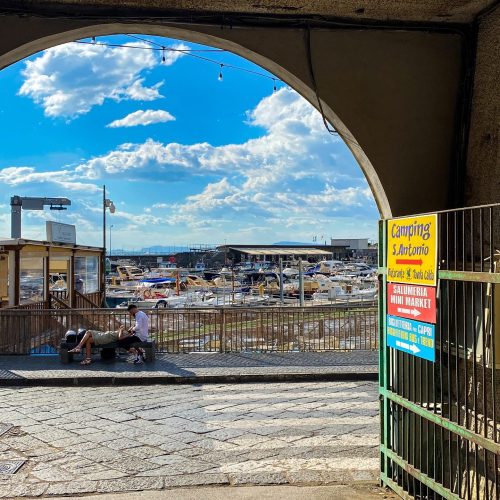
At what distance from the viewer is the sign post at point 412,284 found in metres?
4.49

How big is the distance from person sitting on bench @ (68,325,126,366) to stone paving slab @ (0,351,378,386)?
27 cm

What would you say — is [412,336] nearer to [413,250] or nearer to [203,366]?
[413,250]

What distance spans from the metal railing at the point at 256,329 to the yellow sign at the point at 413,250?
28.7 feet

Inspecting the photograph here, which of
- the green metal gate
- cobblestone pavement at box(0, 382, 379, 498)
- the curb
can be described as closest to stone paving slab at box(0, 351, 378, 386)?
the curb

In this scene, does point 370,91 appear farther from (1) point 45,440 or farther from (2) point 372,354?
(2) point 372,354

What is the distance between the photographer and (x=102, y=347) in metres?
12.8

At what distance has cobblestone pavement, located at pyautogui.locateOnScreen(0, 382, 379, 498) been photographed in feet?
19.0

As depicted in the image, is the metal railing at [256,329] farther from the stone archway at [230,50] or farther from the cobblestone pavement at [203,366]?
the stone archway at [230,50]

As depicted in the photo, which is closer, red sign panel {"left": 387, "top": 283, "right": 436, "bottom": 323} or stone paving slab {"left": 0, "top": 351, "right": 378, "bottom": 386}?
red sign panel {"left": 387, "top": 283, "right": 436, "bottom": 323}

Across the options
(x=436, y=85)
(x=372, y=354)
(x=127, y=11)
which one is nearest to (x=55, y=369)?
(x=372, y=354)

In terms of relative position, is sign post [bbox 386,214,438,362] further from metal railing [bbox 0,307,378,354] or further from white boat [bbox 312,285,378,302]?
white boat [bbox 312,285,378,302]

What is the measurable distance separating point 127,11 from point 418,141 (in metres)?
2.99

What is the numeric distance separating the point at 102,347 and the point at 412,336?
9.47 meters

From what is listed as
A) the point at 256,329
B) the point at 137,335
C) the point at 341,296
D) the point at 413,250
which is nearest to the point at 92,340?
the point at 137,335
